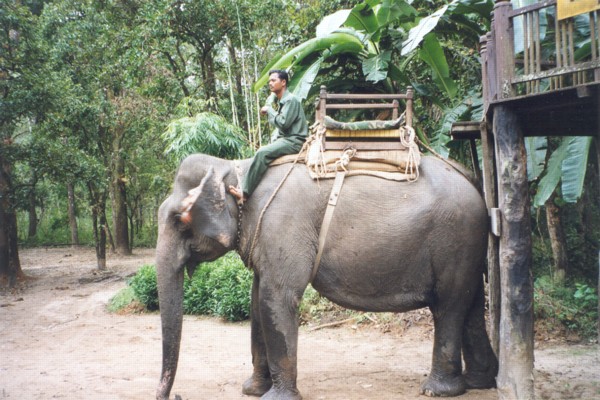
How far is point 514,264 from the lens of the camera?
4551 millimetres

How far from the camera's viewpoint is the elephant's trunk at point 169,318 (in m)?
4.88

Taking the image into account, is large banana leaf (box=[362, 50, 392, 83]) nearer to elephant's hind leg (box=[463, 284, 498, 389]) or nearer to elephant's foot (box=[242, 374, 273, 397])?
elephant's hind leg (box=[463, 284, 498, 389])

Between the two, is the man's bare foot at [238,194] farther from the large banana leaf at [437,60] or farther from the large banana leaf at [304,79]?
the large banana leaf at [437,60]

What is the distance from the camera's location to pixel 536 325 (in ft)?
25.5

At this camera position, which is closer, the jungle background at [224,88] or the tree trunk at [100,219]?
the jungle background at [224,88]

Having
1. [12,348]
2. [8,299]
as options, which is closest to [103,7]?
[8,299]

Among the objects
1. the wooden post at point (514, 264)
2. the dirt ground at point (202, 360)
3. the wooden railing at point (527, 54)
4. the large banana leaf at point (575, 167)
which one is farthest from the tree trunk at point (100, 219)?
the wooden post at point (514, 264)

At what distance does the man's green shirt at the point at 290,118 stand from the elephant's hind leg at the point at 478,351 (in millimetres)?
2298

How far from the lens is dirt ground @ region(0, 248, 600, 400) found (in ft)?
18.5

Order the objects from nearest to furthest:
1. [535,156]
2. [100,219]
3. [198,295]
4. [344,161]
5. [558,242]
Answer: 1. [344,161]
2. [535,156]
3. [558,242]
4. [198,295]
5. [100,219]

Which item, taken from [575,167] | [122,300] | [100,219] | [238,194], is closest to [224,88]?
[100,219]

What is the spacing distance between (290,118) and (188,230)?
1425 mm

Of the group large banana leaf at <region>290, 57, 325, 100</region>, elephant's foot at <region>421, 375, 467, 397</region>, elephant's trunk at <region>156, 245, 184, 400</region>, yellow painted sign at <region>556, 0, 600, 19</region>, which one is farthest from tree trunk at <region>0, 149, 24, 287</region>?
yellow painted sign at <region>556, 0, 600, 19</region>

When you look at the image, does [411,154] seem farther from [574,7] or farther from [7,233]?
[7,233]
